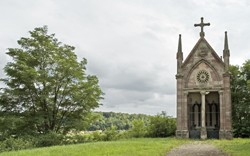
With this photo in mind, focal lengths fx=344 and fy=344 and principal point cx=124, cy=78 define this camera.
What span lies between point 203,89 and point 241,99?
20.2 ft

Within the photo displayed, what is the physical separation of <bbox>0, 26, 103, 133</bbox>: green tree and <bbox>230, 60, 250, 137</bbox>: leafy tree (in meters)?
14.8

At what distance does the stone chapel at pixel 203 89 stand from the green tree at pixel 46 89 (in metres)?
8.57

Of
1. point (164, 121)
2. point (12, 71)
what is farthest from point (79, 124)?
point (164, 121)

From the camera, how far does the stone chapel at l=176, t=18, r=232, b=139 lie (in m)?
33.0

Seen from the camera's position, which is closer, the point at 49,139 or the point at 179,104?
the point at 49,139

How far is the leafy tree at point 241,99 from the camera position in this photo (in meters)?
35.1

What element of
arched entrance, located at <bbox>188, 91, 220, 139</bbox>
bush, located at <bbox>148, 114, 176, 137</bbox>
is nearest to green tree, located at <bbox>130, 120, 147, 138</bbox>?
bush, located at <bbox>148, 114, 176, 137</bbox>

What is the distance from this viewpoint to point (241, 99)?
37594mm

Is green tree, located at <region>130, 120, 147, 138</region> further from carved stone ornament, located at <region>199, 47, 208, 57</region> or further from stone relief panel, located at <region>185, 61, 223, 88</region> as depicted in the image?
carved stone ornament, located at <region>199, 47, 208, 57</region>

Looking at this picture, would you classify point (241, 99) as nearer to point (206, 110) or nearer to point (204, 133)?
point (206, 110)

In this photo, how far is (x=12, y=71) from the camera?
3011cm

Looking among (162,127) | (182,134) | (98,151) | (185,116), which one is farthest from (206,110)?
(98,151)

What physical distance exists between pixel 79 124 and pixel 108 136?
17.5ft

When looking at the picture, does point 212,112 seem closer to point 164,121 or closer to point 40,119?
point 164,121
